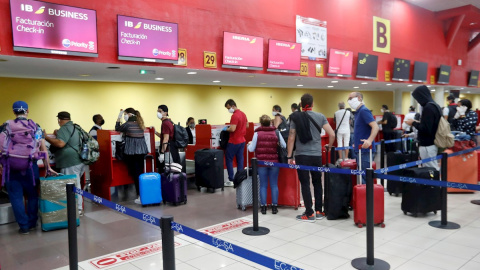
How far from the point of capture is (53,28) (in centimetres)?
527

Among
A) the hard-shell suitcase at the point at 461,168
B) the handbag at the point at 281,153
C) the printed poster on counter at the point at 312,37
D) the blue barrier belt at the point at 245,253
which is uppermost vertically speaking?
the printed poster on counter at the point at 312,37

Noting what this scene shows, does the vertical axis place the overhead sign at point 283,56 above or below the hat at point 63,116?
above

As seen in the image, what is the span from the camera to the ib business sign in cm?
499

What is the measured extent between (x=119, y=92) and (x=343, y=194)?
763 centimetres

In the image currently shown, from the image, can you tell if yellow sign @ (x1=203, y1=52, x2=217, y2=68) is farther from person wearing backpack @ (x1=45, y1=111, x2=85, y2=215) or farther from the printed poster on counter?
person wearing backpack @ (x1=45, y1=111, x2=85, y2=215)

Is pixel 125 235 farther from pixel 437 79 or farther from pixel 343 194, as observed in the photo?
pixel 437 79

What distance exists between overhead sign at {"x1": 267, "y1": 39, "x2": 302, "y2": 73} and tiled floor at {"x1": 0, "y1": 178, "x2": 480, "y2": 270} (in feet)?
13.1

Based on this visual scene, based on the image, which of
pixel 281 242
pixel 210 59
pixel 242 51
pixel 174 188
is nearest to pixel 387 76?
pixel 242 51

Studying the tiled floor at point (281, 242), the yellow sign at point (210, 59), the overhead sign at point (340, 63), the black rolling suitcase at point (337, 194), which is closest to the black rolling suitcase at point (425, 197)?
the tiled floor at point (281, 242)

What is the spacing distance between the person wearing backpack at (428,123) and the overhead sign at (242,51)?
3.45 m

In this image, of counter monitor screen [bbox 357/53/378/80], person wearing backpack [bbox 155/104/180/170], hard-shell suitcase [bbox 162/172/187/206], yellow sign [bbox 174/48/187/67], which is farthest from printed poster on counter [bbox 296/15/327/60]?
hard-shell suitcase [bbox 162/172/187/206]

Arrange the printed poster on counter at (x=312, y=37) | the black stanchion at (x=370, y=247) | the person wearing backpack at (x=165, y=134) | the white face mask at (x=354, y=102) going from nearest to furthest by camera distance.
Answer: the black stanchion at (x=370, y=247)
the white face mask at (x=354, y=102)
the person wearing backpack at (x=165, y=134)
the printed poster on counter at (x=312, y=37)

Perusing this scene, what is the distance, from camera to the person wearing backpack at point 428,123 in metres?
5.29

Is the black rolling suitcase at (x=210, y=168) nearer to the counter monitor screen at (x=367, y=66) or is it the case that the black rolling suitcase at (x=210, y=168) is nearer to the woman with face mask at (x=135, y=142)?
the woman with face mask at (x=135, y=142)
